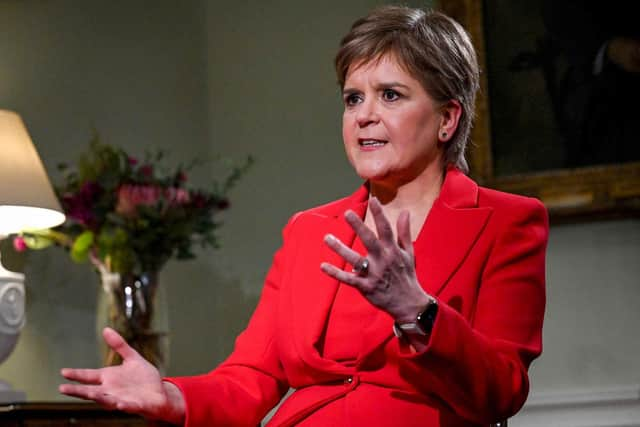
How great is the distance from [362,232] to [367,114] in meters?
0.43

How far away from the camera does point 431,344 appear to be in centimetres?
142

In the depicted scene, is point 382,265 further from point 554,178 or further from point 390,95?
point 554,178

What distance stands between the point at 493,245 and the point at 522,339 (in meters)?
0.18

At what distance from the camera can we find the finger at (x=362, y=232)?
4.36 feet

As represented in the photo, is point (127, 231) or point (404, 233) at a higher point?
point (404, 233)

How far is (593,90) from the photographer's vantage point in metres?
3.21

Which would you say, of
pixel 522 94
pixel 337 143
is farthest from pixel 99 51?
pixel 522 94

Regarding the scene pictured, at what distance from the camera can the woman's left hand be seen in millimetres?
1334

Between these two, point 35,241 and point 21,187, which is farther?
point 35,241

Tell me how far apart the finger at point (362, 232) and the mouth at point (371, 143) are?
16.3 inches

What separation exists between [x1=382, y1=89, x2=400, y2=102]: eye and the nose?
0.08ft

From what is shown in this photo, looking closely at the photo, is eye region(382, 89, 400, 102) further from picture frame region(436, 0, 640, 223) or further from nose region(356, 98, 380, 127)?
picture frame region(436, 0, 640, 223)

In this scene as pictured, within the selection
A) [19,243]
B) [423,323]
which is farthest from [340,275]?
[19,243]

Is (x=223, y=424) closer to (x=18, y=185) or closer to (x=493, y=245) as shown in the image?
(x=493, y=245)
